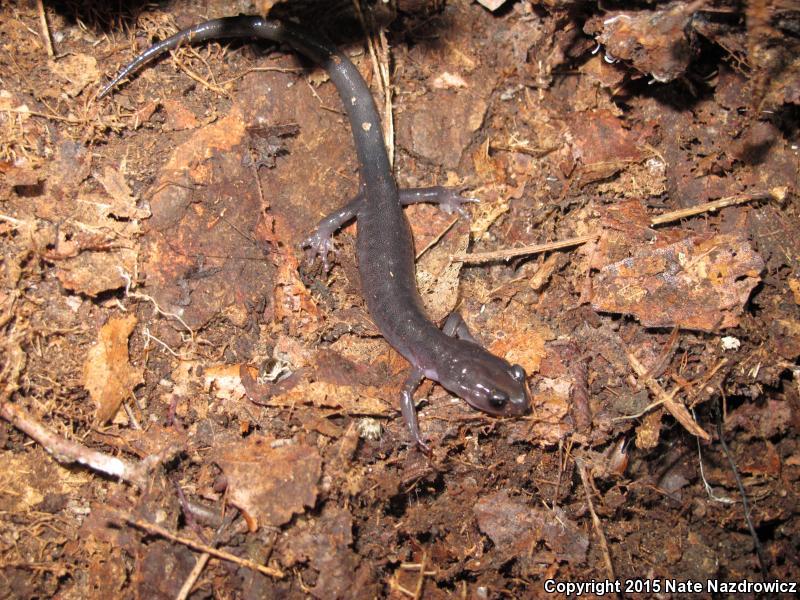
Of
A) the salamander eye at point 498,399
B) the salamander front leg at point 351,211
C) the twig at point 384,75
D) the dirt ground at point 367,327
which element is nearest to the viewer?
the dirt ground at point 367,327

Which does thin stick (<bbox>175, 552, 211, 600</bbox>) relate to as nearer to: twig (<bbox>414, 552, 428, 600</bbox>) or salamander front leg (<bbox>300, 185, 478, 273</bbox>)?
twig (<bbox>414, 552, 428, 600</bbox>)

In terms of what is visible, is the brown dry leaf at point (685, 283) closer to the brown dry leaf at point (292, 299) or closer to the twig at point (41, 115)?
the brown dry leaf at point (292, 299)

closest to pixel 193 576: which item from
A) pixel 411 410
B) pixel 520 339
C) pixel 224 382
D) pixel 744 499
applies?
pixel 224 382

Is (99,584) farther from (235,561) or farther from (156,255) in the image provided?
(156,255)

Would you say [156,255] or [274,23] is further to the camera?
[274,23]

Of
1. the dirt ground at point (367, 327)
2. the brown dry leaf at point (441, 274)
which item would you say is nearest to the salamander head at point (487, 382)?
the dirt ground at point (367, 327)

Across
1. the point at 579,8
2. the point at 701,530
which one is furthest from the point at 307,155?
the point at 701,530

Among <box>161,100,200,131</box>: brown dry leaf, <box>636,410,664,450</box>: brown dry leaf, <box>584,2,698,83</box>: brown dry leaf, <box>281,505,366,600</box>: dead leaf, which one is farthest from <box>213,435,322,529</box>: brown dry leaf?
<box>584,2,698,83</box>: brown dry leaf
